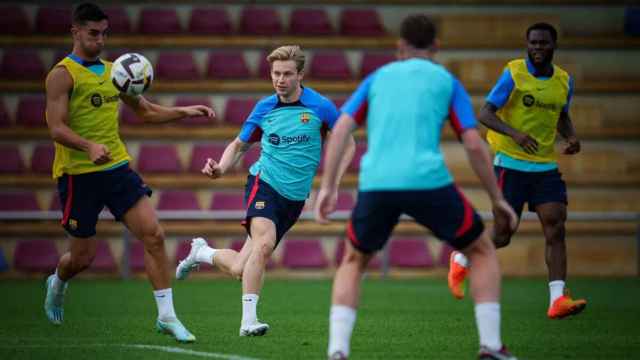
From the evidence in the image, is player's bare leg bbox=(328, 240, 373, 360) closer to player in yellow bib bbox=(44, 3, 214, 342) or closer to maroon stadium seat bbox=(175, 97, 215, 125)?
player in yellow bib bbox=(44, 3, 214, 342)

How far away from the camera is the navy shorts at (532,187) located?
400 inches

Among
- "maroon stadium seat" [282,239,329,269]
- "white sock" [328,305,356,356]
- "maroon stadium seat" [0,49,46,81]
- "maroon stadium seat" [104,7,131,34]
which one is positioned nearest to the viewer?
"white sock" [328,305,356,356]

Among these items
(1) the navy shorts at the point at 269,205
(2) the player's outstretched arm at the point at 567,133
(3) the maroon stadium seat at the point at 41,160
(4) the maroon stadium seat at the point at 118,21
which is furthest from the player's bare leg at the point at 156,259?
(4) the maroon stadium seat at the point at 118,21

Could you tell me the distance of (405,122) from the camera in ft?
20.7

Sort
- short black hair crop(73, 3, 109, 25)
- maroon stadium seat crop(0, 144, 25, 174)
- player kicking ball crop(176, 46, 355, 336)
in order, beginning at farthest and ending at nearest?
maroon stadium seat crop(0, 144, 25, 174) < player kicking ball crop(176, 46, 355, 336) < short black hair crop(73, 3, 109, 25)

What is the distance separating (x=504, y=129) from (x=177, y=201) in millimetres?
9931

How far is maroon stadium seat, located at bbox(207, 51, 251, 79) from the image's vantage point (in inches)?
800

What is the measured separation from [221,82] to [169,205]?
2525 millimetres

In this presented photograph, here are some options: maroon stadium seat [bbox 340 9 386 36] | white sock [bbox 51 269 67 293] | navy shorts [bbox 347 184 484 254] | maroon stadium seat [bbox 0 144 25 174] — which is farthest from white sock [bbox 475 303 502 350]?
maroon stadium seat [bbox 340 9 386 36]

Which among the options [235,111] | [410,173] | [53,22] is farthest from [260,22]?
[410,173]

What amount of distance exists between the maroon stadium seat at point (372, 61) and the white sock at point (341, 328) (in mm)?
14170

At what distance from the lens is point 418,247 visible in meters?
19.0

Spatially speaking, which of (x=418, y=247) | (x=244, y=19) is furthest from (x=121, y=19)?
(x=418, y=247)

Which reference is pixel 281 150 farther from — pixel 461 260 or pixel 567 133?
pixel 567 133
